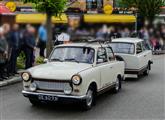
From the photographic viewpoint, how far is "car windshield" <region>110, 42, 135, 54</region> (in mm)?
13858

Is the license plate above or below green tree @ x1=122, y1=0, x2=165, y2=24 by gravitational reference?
below

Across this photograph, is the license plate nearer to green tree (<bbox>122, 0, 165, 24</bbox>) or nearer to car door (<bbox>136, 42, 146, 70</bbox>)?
car door (<bbox>136, 42, 146, 70</bbox>)

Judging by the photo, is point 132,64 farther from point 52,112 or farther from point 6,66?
point 52,112

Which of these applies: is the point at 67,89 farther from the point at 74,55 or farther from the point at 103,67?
the point at 103,67

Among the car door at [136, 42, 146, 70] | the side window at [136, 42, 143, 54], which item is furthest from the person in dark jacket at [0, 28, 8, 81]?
the side window at [136, 42, 143, 54]

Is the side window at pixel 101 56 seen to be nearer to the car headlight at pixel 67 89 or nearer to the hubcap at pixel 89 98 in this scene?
the hubcap at pixel 89 98

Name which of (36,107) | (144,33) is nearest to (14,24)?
(36,107)

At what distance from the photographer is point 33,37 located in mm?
14094

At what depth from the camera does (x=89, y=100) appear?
29.6 feet

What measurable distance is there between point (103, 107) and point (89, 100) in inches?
18.6

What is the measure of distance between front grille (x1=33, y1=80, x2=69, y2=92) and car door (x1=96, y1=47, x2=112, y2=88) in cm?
145

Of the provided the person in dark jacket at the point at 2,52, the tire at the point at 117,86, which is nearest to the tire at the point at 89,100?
the tire at the point at 117,86

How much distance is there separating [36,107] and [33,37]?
17.6ft

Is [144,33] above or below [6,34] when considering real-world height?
below
